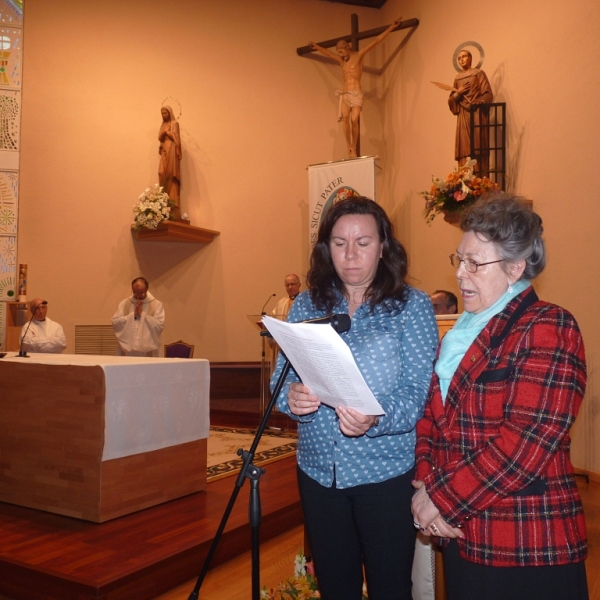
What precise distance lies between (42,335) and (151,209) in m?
1.97

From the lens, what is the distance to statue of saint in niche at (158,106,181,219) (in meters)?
8.50

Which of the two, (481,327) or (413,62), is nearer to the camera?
(481,327)

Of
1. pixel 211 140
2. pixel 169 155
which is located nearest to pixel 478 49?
pixel 211 140

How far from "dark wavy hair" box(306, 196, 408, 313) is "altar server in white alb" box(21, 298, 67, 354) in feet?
18.8

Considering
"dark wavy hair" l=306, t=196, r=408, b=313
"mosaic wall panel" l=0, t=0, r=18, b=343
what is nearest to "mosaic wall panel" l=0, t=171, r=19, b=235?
"mosaic wall panel" l=0, t=0, r=18, b=343

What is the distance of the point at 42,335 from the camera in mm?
7172

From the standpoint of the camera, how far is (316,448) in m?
1.72

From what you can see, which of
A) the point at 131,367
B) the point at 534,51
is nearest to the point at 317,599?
the point at 131,367

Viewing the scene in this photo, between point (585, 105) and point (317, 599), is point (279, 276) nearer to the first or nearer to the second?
point (585, 105)

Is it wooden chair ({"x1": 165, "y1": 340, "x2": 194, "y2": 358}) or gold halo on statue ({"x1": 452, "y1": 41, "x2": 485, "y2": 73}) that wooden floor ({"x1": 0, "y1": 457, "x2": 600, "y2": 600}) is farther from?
gold halo on statue ({"x1": 452, "y1": 41, "x2": 485, "y2": 73})

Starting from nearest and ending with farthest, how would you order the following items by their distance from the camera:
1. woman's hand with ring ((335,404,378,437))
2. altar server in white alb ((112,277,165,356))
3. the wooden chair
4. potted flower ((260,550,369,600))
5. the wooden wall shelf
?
woman's hand with ring ((335,404,378,437))
potted flower ((260,550,369,600))
altar server in white alb ((112,277,165,356))
the wooden chair
the wooden wall shelf

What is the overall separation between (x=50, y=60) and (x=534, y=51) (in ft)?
19.1

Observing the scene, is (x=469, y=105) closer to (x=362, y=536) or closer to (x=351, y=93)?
(x=351, y=93)

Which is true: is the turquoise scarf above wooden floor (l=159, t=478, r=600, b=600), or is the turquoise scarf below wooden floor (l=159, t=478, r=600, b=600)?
above
